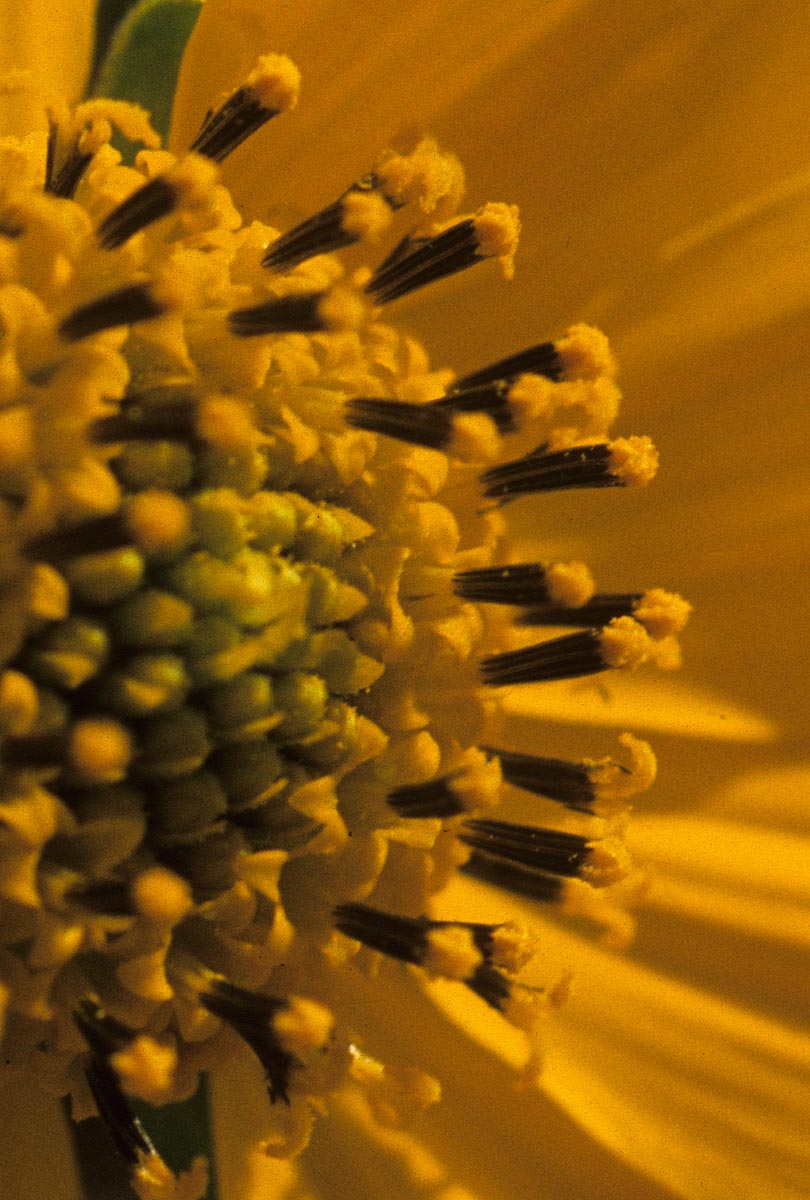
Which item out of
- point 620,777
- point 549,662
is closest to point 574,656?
point 549,662

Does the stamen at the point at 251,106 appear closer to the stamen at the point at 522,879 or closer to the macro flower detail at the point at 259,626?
the macro flower detail at the point at 259,626

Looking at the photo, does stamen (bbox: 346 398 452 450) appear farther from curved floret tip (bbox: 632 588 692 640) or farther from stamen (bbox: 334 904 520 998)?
stamen (bbox: 334 904 520 998)

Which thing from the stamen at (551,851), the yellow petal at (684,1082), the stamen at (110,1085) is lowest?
the yellow petal at (684,1082)

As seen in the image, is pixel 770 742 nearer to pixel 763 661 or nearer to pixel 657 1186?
pixel 763 661

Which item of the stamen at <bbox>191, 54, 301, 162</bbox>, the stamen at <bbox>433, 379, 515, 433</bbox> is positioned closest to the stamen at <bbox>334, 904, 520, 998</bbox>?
the stamen at <bbox>433, 379, 515, 433</bbox>

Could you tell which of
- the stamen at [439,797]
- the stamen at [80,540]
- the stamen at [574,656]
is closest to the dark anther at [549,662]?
the stamen at [574,656]

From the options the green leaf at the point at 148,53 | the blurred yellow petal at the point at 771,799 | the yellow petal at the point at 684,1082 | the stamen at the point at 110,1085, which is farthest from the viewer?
the blurred yellow petal at the point at 771,799
